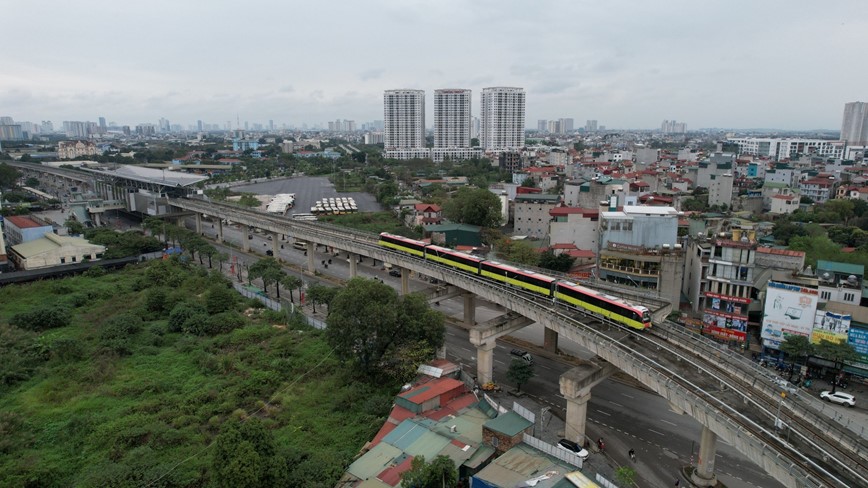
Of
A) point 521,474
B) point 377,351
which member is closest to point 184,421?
point 377,351

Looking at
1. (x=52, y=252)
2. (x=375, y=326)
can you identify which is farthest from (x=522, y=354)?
(x=52, y=252)

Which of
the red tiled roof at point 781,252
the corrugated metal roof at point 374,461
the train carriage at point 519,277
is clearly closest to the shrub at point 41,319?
the corrugated metal roof at point 374,461

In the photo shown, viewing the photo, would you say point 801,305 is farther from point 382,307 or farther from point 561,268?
point 382,307

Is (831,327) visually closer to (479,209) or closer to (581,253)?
(581,253)

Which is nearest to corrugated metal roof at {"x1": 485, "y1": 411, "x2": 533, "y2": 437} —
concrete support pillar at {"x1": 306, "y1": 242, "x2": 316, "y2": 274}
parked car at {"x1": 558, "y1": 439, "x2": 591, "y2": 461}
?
parked car at {"x1": 558, "y1": 439, "x2": 591, "y2": 461}

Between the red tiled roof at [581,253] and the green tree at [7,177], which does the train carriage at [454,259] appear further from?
the green tree at [7,177]

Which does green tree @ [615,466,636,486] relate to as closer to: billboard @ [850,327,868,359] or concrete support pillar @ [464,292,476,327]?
billboard @ [850,327,868,359]
